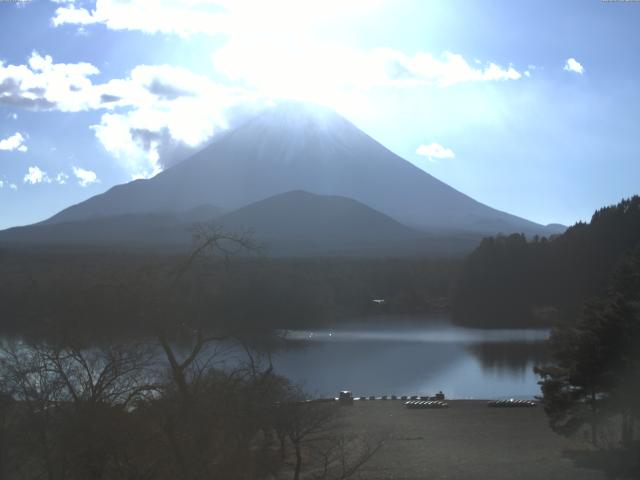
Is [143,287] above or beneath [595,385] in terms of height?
above

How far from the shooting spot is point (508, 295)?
44.8m

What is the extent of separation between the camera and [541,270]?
45000 millimetres

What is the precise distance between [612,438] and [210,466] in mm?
8960

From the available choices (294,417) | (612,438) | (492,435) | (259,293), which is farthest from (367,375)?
(259,293)

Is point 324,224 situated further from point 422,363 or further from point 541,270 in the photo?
point 422,363

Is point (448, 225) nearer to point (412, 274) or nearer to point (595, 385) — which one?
point (412, 274)

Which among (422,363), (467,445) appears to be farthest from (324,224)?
(467,445)

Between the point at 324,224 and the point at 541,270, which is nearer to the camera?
the point at 541,270

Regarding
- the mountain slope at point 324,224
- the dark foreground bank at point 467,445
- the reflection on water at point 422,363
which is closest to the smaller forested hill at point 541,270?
the reflection on water at point 422,363

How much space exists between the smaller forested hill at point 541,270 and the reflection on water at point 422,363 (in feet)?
27.0

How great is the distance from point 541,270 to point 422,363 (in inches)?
815

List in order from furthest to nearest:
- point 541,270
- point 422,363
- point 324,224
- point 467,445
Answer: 1. point 324,224
2. point 541,270
3. point 422,363
4. point 467,445

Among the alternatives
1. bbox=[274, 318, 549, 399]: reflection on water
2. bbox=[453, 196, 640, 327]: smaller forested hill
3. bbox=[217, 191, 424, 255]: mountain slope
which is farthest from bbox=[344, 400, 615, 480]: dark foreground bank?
bbox=[217, 191, 424, 255]: mountain slope

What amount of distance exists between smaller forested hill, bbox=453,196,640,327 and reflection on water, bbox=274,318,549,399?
8.22m
